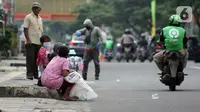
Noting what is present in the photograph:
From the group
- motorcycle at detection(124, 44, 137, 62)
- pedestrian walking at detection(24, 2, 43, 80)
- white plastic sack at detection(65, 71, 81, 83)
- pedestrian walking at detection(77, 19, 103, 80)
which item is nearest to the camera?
white plastic sack at detection(65, 71, 81, 83)

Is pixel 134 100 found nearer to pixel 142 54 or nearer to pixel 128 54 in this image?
pixel 128 54

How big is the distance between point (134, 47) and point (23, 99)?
2618 centimetres

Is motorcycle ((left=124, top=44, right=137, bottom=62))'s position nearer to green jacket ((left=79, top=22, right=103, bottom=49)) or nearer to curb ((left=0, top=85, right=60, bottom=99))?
green jacket ((left=79, top=22, right=103, bottom=49))

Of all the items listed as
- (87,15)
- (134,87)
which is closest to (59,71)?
(134,87)

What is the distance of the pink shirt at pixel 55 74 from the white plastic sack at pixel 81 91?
0.96ft

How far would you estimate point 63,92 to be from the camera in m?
13.5

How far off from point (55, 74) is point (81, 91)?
1.93 ft

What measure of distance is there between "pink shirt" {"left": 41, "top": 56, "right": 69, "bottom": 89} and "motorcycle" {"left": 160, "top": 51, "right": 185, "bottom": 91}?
312 centimetres

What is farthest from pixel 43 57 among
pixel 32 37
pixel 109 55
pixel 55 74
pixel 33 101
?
pixel 109 55

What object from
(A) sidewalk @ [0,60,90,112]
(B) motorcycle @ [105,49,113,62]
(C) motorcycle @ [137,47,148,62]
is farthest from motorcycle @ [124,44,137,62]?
(A) sidewalk @ [0,60,90,112]

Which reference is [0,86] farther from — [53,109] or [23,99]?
[53,109]

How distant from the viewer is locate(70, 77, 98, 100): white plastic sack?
1317 centimetres

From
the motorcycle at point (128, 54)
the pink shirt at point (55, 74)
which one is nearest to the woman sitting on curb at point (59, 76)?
the pink shirt at point (55, 74)

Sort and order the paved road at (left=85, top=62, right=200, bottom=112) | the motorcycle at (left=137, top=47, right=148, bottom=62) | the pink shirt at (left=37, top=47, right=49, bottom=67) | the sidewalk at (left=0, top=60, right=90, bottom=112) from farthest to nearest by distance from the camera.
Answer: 1. the motorcycle at (left=137, top=47, right=148, bottom=62)
2. the pink shirt at (left=37, top=47, right=49, bottom=67)
3. the paved road at (left=85, top=62, right=200, bottom=112)
4. the sidewalk at (left=0, top=60, right=90, bottom=112)
